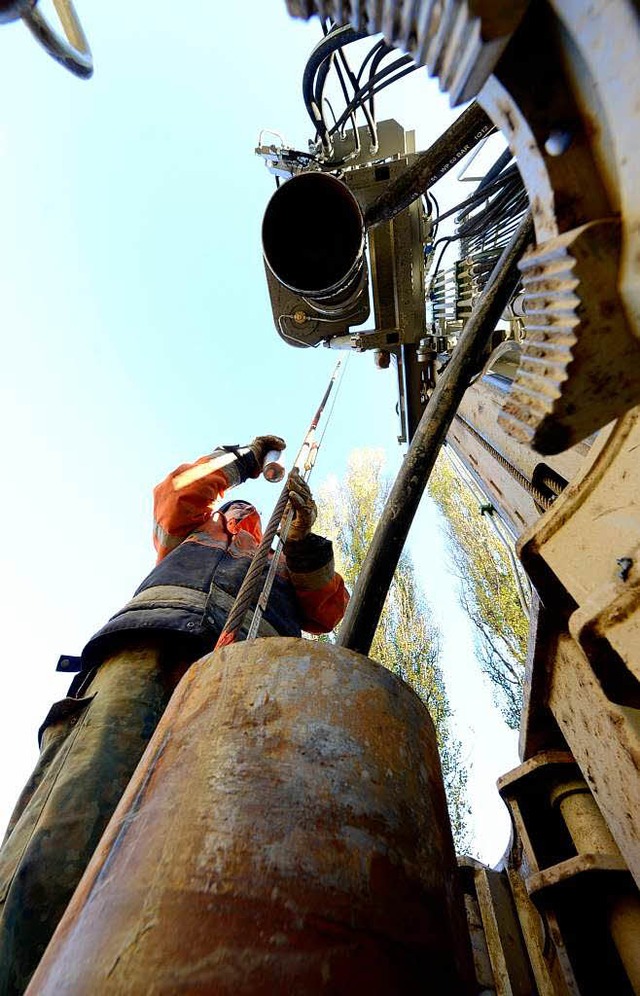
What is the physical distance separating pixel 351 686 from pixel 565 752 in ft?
2.70

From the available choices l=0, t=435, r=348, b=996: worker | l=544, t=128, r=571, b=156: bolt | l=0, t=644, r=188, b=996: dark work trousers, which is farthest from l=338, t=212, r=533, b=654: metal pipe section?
l=0, t=644, r=188, b=996: dark work trousers

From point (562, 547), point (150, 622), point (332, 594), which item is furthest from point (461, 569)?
point (562, 547)

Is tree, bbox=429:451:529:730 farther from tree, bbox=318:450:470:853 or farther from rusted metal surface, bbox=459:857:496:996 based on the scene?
rusted metal surface, bbox=459:857:496:996

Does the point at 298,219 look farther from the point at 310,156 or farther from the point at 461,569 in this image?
the point at 461,569

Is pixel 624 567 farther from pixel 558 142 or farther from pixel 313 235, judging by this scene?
pixel 313 235

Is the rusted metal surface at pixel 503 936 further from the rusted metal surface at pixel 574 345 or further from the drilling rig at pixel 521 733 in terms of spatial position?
the rusted metal surface at pixel 574 345

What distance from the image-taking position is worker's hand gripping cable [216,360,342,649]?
1.34 meters

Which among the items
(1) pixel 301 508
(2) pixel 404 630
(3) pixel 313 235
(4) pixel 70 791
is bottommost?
(2) pixel 404 630

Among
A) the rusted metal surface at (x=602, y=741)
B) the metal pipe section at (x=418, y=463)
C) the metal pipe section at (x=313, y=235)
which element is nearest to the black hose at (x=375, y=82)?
the metal pipe section at (x=313, y=235)

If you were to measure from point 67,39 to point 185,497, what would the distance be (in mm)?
2620

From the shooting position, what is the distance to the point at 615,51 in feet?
1.56

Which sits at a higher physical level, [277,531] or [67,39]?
[67,39]

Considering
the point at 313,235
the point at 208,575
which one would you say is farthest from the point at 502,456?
the point at 208,575

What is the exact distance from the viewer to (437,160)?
2191 millimetres
